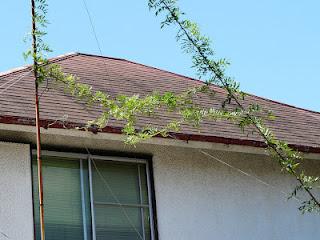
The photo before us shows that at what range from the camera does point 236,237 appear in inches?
479

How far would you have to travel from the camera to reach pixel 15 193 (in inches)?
414

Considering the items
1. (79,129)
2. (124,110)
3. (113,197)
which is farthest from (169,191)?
(124,110)

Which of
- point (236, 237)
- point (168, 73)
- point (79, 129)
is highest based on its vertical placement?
point (168, 73)

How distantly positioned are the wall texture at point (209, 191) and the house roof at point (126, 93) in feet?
1.07

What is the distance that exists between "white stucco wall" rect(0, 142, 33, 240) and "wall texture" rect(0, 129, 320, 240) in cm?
1

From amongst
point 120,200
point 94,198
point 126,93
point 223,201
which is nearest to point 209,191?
point 223,201

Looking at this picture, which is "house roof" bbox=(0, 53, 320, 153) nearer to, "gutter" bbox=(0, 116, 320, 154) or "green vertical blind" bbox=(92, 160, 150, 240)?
"gutter" bbox=(0, 116, 320, 154)

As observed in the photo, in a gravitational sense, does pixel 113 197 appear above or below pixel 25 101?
below

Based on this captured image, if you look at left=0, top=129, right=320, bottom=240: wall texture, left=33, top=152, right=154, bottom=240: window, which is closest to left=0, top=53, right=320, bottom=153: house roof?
left=0, top=129, right=320, bottom=240: wall texture

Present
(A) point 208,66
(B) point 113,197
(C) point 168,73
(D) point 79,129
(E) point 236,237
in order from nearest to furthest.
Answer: (A) point 208,66, (D) point 79,129, (B) point 113,197, (E) point 236,237, (C) point 168,73

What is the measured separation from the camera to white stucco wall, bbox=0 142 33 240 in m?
10.4

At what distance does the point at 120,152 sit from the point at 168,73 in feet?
12.0

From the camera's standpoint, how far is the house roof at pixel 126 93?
1082 cm

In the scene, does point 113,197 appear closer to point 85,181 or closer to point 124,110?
point 85,181
